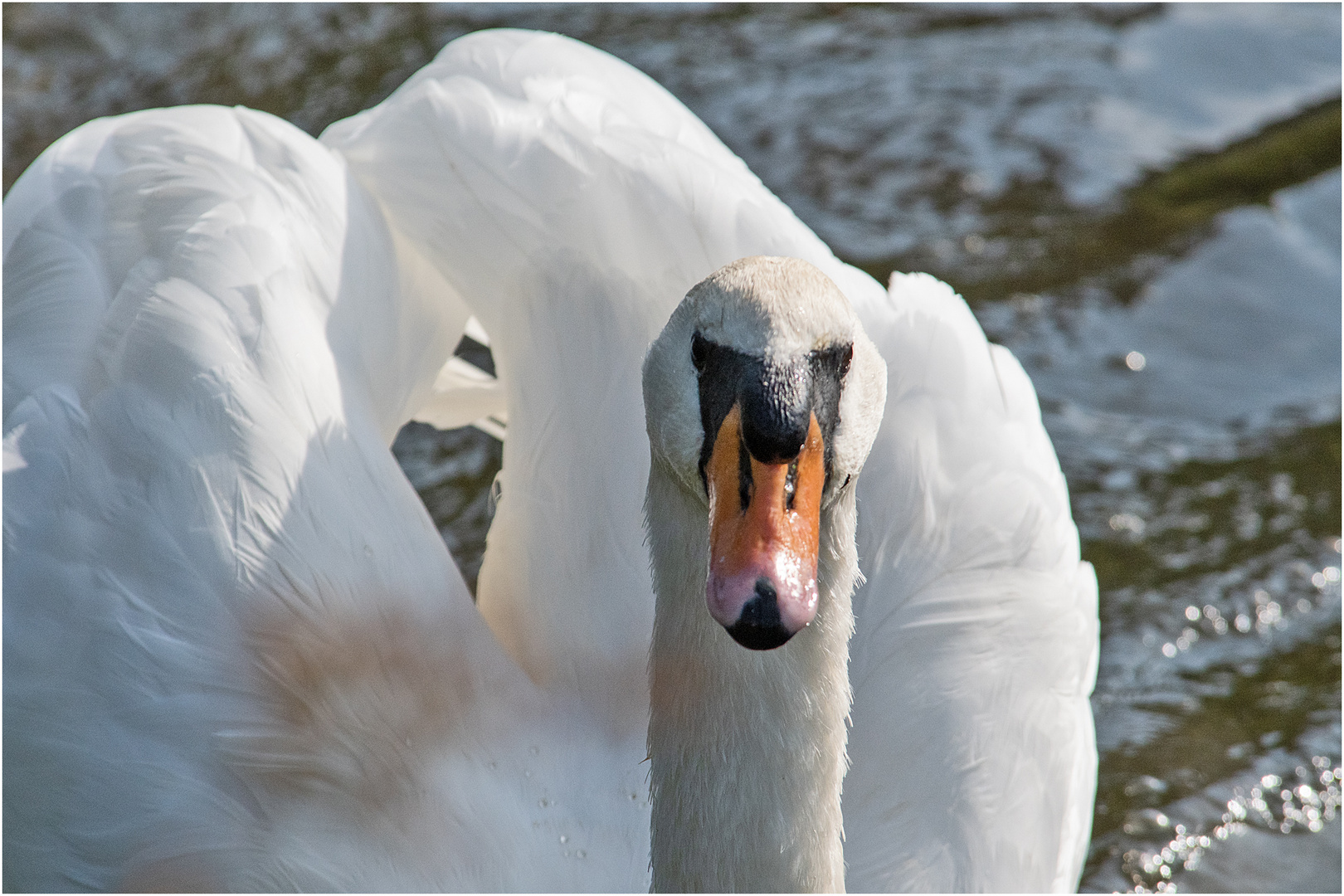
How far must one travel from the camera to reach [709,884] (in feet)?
7.00

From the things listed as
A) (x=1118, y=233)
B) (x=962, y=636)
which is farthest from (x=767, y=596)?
(x=1118, y=233)

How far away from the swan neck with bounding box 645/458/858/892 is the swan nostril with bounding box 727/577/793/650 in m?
0.34

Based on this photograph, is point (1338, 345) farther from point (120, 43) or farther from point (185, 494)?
point (120, 43)

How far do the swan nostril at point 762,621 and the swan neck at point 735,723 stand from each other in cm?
34

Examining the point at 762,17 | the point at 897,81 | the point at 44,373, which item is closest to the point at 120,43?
the point at 762,17

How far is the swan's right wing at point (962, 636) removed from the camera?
2691 mm

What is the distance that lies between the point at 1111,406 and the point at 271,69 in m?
2.96

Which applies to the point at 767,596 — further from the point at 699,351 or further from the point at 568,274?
the point at 568,274

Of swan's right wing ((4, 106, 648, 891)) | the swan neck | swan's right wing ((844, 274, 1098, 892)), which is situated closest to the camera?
the swan neck

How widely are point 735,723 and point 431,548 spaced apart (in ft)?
2.82

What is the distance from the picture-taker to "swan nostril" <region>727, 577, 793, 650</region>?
1712 millimetres

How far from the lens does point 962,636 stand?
280 centimetres

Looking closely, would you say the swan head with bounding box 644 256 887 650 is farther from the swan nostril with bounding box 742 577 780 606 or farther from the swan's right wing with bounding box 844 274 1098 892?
the swan's right wing with bounding box 844 274 1098 892

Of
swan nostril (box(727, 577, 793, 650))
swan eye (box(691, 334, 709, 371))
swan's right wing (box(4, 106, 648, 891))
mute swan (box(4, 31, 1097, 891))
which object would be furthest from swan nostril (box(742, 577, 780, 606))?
swan's right wing (box(4, 106, 648, 891))
